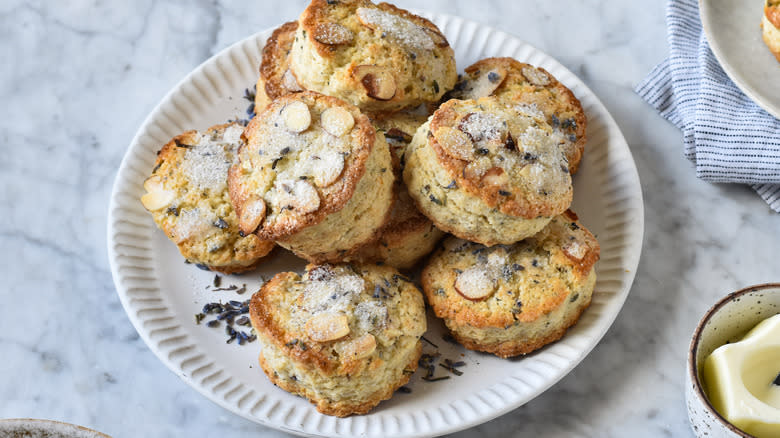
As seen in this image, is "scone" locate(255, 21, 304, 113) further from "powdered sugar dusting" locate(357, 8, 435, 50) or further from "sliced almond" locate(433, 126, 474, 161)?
"sliced almond" locate(433, 126, 474, 161)

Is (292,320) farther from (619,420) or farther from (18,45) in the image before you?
(18,45)

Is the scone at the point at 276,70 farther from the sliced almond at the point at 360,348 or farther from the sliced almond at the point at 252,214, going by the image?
the sliced almond at the point at 360,348

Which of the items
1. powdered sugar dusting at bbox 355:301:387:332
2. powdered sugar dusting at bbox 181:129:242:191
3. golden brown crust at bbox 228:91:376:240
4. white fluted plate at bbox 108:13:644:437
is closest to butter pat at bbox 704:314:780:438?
white fluted plate at bbox 108:13:644:437

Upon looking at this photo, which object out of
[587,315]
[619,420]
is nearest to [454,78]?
[587,315]

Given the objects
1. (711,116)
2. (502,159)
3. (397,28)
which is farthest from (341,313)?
(711,116)

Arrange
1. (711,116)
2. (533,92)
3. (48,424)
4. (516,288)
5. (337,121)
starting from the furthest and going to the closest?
(711,116)
(533,92)
(516,288)
(337,121)
(48,424)

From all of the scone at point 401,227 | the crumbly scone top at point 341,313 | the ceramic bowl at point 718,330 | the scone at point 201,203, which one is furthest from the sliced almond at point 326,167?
the ceramic bowl at point 718,330

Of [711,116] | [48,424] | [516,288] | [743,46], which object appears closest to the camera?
[48,424]

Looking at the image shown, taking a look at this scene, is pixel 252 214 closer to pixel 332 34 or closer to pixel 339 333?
pixel 339 333
